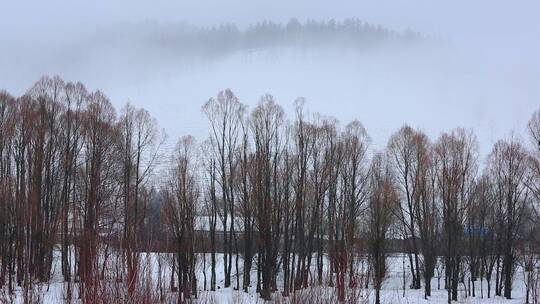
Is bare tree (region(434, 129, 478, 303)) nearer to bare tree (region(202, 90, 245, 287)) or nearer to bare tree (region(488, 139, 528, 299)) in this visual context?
bare tree (region(488, 139, 528, 299))

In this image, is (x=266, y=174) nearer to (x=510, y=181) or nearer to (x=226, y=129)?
(x=226, y=129)

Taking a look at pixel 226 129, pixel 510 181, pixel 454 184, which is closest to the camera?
pixel 454 184

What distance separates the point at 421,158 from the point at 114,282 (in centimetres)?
3185

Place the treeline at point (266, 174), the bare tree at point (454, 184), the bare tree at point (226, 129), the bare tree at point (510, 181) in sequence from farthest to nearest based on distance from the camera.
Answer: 1. the bare tree at point (226, 129)
2. the bare tree at point (510, 181)
3. the bare tree at point (454, 184)
4. the treeline at point (266, 174)

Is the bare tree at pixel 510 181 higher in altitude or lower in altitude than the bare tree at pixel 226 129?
lower

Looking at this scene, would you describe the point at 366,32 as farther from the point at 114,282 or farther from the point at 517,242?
the point at 114,282

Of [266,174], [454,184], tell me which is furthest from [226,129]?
[454,184]

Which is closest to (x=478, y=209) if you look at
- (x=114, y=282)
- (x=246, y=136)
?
(x=246, y=136)

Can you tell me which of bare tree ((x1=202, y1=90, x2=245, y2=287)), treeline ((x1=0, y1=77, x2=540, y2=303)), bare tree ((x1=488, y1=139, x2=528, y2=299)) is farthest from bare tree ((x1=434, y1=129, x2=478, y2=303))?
bare tree ((x1=202, y1=90, x2=245, y2=287))

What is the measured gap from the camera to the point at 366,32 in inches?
6944

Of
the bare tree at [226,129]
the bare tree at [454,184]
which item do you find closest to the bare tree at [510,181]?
the bare tree at [454,184]

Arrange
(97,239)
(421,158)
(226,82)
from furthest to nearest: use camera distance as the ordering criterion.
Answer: (226,82)
(421,158)
(97,239)

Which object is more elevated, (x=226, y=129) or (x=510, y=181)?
(x=226, y=129)

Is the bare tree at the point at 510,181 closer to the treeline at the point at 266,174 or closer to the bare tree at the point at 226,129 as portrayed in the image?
the treeline at the point at 266,174
